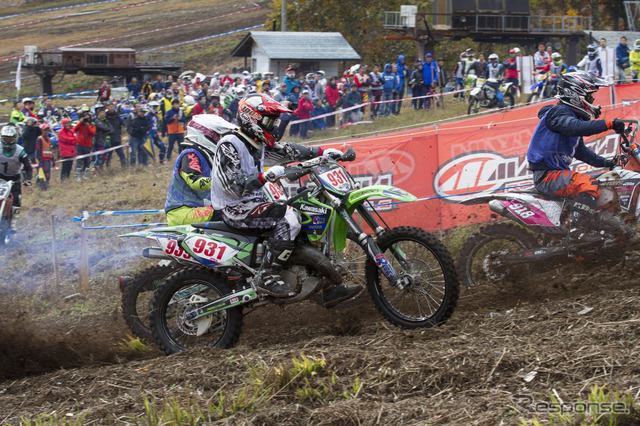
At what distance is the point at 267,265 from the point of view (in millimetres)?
5879

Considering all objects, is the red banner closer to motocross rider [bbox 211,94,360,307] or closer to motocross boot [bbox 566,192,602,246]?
motocross boot [bbox 566,192,602,246]

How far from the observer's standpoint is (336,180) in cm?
575

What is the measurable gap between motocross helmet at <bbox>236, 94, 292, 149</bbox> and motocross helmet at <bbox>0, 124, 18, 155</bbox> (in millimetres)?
7139

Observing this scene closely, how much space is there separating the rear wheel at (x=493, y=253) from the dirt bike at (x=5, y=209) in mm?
7218

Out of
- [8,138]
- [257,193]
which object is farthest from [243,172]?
[8,138]

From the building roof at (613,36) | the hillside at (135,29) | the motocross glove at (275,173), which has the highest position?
the hillside at (135,29)

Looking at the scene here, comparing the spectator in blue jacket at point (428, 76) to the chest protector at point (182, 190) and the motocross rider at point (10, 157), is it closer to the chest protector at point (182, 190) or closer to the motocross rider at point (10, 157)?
the motocross rider at point (10, 157)

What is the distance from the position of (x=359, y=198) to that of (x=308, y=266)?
0.78 metres

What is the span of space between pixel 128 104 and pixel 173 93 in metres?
4.00

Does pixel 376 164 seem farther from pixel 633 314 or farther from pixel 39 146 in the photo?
pixel 39 146

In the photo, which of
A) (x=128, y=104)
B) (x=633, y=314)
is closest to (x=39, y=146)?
(x=128, y=104)

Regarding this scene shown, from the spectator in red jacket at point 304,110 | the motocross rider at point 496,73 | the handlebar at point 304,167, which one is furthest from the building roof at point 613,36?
the handlebar at point 304,167

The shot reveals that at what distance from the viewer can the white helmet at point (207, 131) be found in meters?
7.05

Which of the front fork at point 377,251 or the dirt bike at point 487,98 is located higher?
the dirt bike at point 487,98
